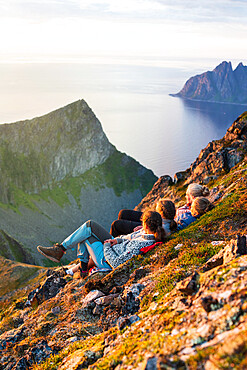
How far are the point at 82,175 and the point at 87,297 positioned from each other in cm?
18067

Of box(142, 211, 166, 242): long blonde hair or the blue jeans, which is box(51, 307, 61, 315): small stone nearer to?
the blue jeans

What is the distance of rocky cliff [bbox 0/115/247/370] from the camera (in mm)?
4473

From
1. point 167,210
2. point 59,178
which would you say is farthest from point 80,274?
point 59,178

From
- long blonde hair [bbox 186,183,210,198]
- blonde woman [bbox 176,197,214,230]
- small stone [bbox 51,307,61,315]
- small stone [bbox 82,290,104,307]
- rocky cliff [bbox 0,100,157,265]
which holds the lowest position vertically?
rocky cliff [bbox 0,100,157,265]

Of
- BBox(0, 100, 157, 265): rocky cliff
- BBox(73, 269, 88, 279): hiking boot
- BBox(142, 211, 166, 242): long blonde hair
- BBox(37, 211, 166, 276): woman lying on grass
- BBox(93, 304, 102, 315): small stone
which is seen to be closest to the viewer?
BBox(93, 304, 102, 315): small stone

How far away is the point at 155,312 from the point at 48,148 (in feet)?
594

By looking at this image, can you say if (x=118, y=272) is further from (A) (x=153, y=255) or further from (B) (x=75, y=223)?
(B) (x=75, y=223)

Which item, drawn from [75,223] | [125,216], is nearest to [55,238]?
[75,223]

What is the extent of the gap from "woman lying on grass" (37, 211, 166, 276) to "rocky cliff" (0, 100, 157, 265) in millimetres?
119443

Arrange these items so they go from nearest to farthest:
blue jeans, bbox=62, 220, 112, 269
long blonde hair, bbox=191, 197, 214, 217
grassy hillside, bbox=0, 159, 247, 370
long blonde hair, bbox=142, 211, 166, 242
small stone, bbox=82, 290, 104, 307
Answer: grassy hillside, bbox=0, 159, 247, 370
small stone, bbox=82, 290, 104, 307
long blonde hair, bbox=142, 211, 166, 242
blue jeans, bbox=62, 220, 112, 269
long blonde hair, bbox=191, 197, 214, 217

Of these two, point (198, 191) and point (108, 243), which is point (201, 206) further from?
point (108, 243)

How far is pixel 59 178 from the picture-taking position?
180 m

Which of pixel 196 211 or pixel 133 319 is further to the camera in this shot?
pixel 196 211

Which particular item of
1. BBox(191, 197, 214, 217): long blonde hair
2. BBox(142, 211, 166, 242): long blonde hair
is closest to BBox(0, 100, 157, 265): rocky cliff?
BBox(191, 197, 214, 217): long blonde hair
